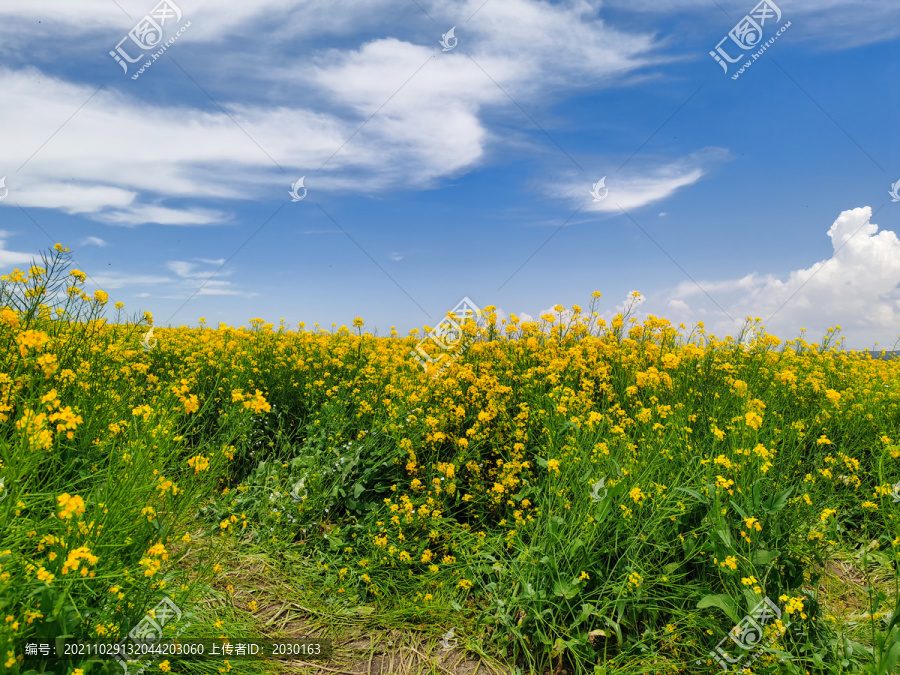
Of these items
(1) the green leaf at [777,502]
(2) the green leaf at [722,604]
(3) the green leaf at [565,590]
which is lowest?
(2) the green leaf at [722,604]

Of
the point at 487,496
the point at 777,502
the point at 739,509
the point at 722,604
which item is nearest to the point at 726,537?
the point at 739,509

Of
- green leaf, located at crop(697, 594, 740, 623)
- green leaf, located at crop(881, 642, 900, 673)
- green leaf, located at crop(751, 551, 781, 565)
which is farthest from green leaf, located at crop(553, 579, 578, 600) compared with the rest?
green leaf, located at crop(881, 642, 900, 673)

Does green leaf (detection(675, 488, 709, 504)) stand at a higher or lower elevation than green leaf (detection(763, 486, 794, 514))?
higher

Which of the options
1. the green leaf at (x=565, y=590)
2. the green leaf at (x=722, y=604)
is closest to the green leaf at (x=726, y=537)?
the green leaf at (x=722, y=604)

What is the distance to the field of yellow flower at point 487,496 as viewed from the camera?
2.21 meters

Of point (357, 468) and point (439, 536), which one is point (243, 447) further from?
point (439, 536)

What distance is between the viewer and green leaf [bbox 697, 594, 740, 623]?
2326 millimetres

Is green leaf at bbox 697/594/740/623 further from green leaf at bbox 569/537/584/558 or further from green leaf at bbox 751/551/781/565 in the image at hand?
green leaf at bbox 569/537/584/558

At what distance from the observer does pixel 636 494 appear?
259cm

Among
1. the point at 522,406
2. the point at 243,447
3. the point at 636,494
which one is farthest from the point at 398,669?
the point at 243,447

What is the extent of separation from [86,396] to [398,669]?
2570mm

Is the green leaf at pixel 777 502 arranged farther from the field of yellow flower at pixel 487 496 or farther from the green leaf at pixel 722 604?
the green leaf at pixel 722 604

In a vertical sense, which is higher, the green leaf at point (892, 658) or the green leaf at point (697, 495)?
the green leaf at point (697, 495)

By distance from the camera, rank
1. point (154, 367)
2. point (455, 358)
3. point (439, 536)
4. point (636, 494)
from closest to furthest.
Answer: point (636, 494), point (439, 536), point (455, 358), point (154, 367)
